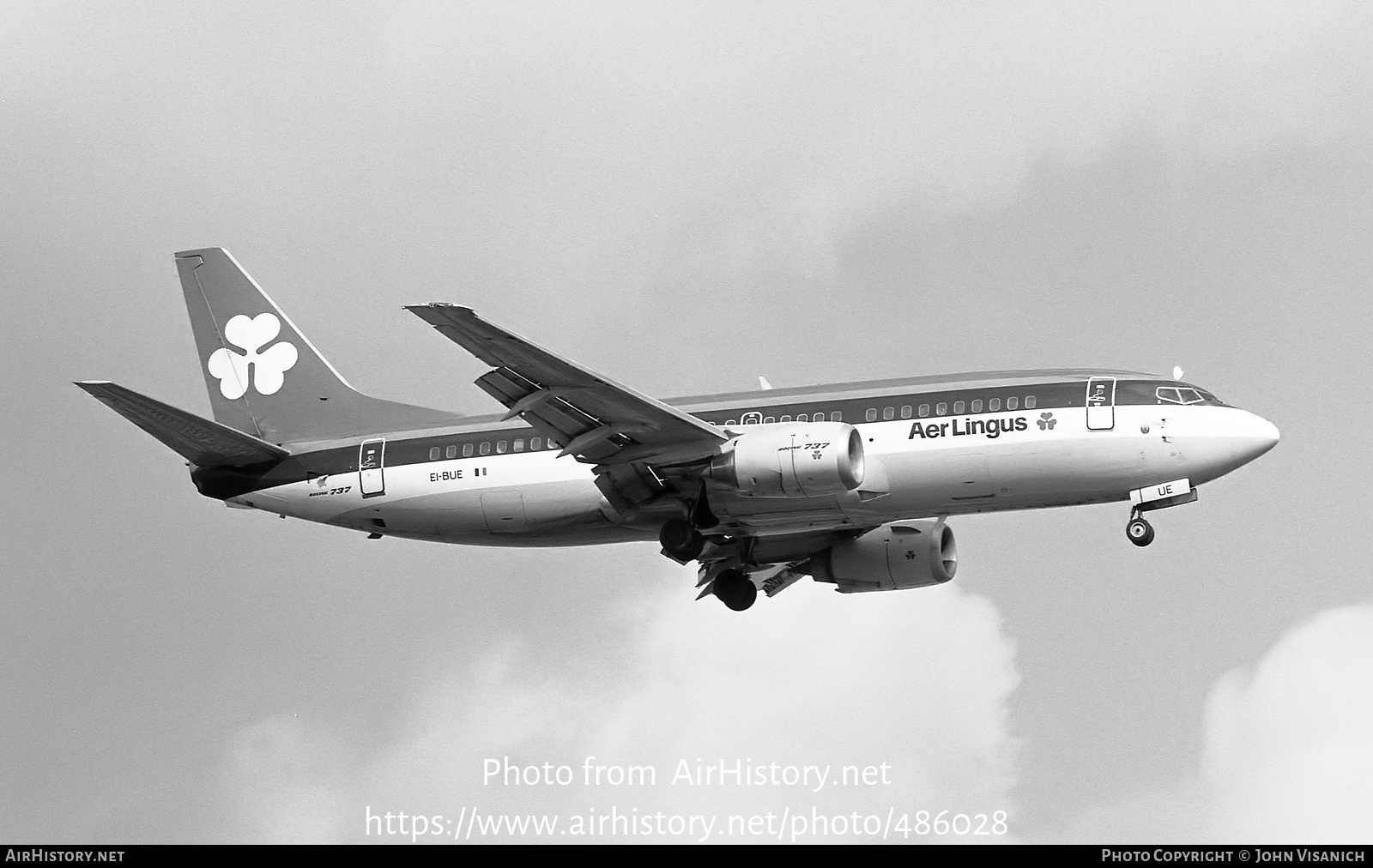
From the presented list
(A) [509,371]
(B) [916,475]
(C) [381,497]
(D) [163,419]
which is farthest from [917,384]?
(D) [163,419]

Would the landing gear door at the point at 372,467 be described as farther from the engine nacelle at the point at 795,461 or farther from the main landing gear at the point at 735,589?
the main landing gear at the point at 735,589

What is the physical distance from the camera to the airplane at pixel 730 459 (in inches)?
1513

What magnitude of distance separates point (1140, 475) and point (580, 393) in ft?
38.3

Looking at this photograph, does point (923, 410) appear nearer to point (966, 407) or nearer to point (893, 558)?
point (966, 407)

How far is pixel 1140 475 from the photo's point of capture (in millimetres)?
38625

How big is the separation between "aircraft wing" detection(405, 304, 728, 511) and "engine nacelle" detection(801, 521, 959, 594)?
270 inches

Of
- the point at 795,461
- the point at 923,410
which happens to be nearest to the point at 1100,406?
the point at 923,410

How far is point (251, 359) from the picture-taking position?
47.9 m

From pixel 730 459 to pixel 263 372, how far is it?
577 inches

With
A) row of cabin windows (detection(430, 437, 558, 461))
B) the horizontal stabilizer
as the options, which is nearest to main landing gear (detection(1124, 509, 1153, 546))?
row of cabin windows (detection(430, 437, 558, 461))

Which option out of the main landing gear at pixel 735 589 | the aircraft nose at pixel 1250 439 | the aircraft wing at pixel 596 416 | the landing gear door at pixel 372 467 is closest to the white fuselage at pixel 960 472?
the aircraft nose at pixel 1250 439

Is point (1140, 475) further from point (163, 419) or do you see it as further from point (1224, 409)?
point (163, 419)
